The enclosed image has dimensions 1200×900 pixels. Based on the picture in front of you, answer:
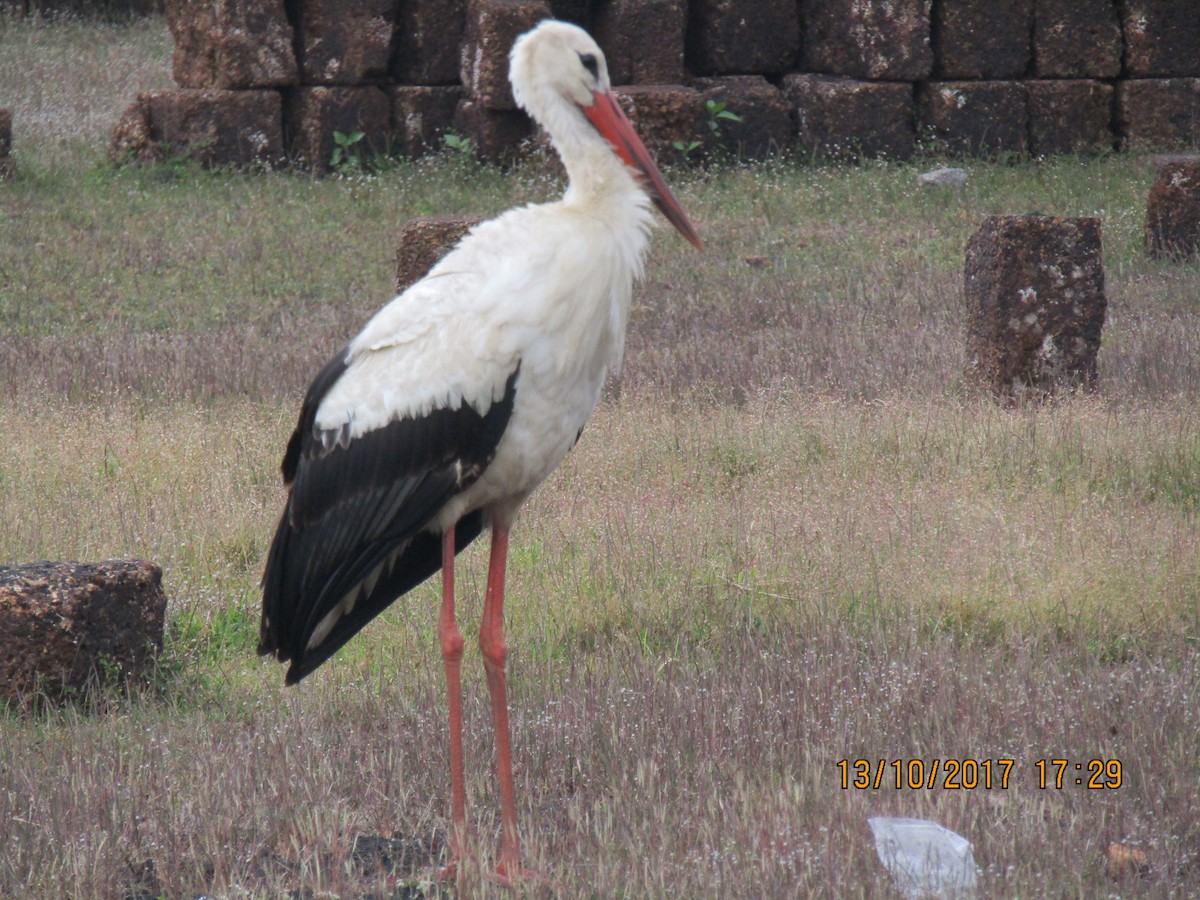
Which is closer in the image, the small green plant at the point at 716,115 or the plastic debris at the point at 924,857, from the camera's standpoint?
the plastic debris at the point at 924,857

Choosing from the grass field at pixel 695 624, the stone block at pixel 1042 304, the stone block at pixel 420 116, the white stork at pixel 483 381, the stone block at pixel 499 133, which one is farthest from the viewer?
the stone block at pixel 420 116

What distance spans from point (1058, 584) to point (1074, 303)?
324 cm

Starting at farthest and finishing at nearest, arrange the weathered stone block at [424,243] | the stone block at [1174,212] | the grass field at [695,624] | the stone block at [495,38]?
the stone block at [495,38], the stone block at [1174,212], the weathered stone block at [424,243], the grass field at [695,624]

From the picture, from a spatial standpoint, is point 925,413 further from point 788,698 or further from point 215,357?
point 215,357

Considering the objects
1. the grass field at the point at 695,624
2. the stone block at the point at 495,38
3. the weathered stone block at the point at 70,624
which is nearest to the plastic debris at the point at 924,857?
the grass field at the point at 695,624

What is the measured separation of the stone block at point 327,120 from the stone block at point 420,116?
0.13 metres

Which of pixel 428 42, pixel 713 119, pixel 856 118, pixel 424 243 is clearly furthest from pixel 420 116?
pixel 424 243

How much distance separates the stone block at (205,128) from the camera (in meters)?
15.1

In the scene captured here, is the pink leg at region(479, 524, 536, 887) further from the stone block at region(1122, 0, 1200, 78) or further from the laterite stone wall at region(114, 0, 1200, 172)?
the stone block at region(1122, 0, 1200, 78)

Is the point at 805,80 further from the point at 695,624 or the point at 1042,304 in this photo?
the point at 695,624

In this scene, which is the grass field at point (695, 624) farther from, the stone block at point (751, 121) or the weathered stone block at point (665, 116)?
the stone block at point (751, 121)

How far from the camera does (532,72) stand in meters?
4.12

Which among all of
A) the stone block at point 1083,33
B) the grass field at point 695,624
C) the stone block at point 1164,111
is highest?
the stone block at point 1083,33

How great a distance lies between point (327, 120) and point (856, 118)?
5158mm
